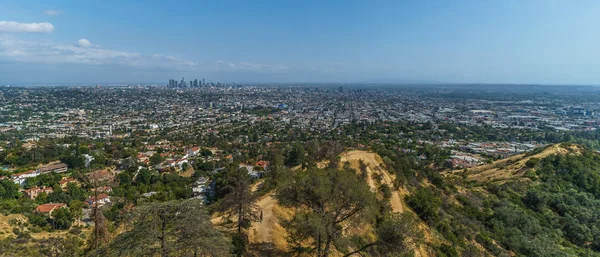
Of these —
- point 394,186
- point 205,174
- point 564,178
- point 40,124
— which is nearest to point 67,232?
point 205,174

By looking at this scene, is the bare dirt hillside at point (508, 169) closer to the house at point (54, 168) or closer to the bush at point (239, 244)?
the bush at point (239, 244)

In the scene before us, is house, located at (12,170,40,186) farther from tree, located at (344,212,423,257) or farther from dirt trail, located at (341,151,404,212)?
tree, located at (344,212,423,257)

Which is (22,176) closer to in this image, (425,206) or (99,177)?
(99,177)

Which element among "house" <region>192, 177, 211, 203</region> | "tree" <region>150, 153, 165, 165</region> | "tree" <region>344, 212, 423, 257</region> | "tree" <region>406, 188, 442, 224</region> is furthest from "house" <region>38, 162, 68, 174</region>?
"tree" <region>344, 212, 423, 257</region>

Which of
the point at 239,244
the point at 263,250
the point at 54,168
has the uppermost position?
the point at 239,244

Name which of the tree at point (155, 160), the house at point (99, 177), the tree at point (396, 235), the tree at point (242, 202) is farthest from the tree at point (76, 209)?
the tree at point (396, 235)

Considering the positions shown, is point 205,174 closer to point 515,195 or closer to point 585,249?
point 515,195

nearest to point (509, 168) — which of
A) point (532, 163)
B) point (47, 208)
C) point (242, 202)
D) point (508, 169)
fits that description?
point (508, 169)
